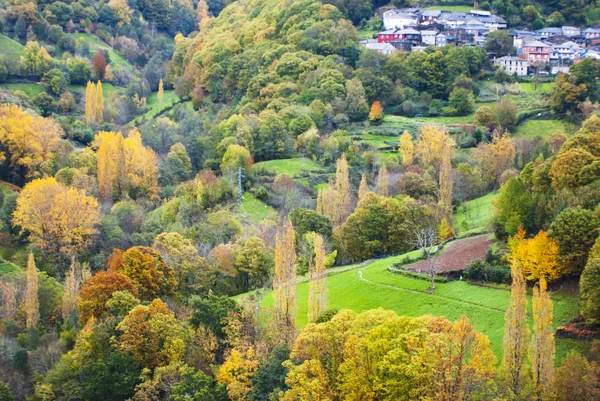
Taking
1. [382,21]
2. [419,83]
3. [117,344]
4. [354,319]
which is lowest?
[117,344]

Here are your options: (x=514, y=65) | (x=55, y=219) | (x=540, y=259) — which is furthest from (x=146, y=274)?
(x=514, y=65)

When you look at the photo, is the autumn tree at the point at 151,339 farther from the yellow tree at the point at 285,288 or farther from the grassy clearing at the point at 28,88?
the grassy clearing at the point at 28,88

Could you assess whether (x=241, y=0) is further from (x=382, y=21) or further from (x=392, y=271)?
(x=392, y=271)

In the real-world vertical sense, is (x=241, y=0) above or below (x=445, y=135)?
above

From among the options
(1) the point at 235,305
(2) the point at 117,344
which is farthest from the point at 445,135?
(2) the point at 117,344

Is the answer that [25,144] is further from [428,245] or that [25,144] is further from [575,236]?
[575,236]

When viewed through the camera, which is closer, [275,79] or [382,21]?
[275,79]
